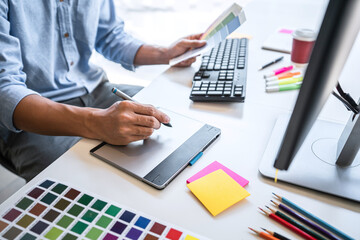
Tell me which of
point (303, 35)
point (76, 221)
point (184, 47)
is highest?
point (303, 35)

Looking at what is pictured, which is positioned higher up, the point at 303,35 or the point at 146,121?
the point at 303,35

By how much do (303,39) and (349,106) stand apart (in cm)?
42

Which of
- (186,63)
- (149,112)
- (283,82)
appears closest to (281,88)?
(283,82)

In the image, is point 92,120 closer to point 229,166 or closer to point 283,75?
Result: point 229,166

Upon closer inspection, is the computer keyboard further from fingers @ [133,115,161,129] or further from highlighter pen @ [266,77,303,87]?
fingers @ [133,115,161,129]

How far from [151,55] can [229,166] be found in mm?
589

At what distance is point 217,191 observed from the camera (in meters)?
0.56

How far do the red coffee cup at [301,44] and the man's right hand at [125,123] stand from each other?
1.79 ft

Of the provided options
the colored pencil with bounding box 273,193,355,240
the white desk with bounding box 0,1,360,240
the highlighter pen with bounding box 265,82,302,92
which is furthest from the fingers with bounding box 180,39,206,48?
the colored pencil with bounding box 273,193,355,240

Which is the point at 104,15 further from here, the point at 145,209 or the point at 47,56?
the point at 145,209

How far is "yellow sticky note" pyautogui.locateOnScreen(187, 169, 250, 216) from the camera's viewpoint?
1.73 ft

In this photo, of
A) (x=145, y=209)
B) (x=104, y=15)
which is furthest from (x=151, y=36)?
(x=145, y=209)

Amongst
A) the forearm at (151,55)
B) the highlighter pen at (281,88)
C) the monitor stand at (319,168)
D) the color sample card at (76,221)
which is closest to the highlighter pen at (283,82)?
the highlighter pen at (281,88)

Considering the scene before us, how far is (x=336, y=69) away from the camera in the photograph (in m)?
0.36
